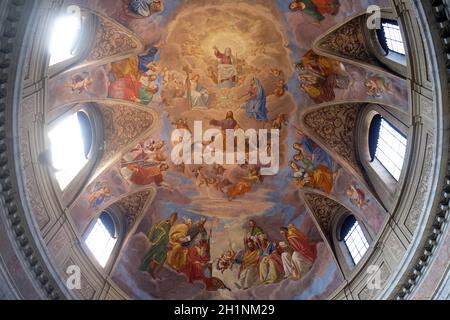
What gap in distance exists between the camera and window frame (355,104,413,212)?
1320 cm

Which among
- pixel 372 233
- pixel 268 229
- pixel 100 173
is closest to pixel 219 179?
pixel 268 229

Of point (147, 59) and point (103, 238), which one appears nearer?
point (147, 59)

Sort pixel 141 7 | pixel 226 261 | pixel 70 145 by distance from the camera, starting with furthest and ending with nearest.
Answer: pixel 226 261
pixel 70 145
pixel 141 7

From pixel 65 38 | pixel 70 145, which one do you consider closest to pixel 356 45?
pixel 65 38

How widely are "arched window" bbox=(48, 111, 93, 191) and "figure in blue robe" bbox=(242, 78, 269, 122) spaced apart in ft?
17.5

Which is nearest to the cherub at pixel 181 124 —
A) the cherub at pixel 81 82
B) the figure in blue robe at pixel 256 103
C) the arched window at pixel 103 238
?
the figure in blue robe at pixel 256 103

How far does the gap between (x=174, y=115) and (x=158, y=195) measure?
117 inches

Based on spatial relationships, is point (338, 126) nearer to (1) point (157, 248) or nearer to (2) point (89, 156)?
(1) point (157, 248)

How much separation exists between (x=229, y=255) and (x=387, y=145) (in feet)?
22.8

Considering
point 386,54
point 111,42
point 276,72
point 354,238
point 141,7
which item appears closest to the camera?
point 386,54

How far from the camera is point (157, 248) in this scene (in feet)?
58.4

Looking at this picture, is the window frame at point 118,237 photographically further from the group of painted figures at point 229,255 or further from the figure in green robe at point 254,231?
the figure in green robe at point 254,231

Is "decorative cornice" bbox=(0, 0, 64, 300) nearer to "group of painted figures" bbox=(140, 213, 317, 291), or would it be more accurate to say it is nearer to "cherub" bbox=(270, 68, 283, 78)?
"group of painted figures" bbox=(140, 213, 317, 291)

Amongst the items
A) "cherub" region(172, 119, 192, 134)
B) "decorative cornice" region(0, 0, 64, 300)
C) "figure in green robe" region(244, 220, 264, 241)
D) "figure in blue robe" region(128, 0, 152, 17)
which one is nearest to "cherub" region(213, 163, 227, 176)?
"cherub" region(172, 119, 192, 134)
